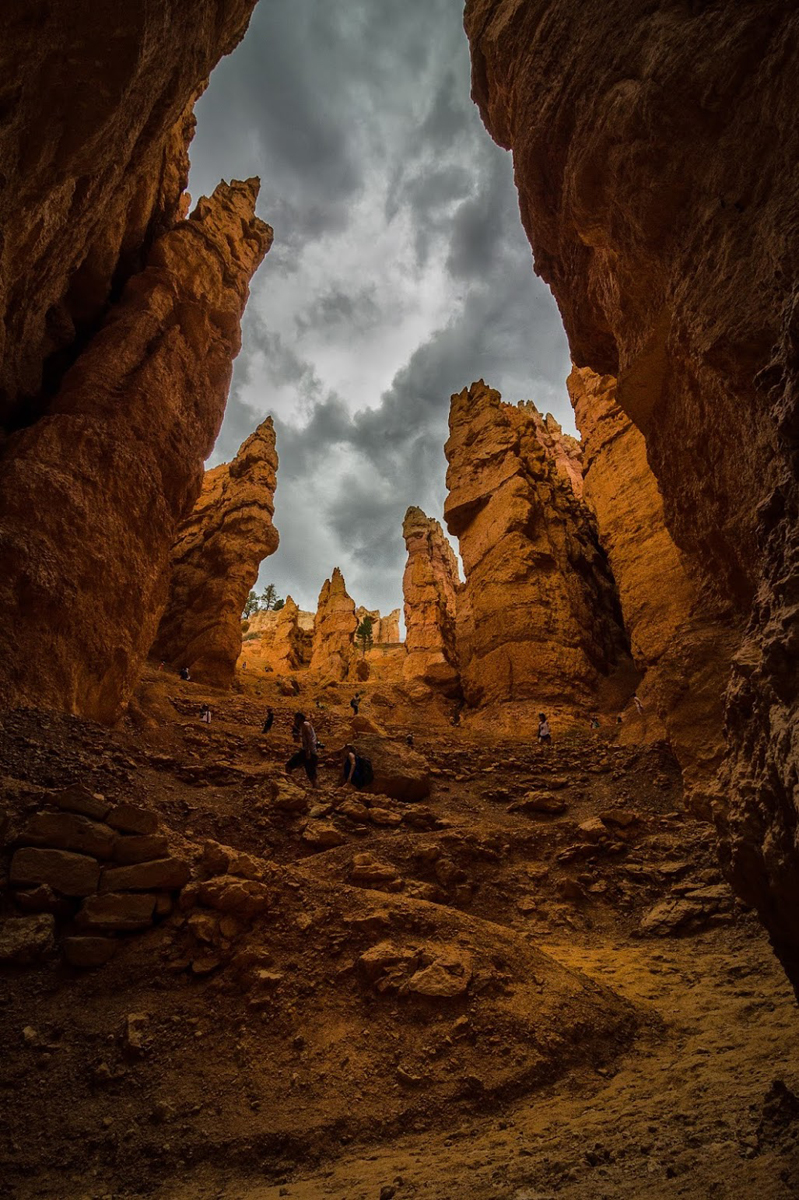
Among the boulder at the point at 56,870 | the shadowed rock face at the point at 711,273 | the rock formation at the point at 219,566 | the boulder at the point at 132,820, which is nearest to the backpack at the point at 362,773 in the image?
the boulder at the point at 132,820

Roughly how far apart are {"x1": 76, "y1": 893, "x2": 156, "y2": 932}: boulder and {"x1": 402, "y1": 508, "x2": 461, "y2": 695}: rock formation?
83.1ft

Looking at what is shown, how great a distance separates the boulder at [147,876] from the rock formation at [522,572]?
18095 millimetres

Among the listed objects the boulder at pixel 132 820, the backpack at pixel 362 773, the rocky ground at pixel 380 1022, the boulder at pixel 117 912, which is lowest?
the rocky ground at pixel 380 1022

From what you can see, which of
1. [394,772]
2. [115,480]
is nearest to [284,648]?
[115,480]

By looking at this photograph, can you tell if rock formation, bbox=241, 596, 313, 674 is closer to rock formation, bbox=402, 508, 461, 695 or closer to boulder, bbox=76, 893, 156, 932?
rock formation, bbox=402, 508, 461, 695

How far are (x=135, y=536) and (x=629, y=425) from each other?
20138 mm

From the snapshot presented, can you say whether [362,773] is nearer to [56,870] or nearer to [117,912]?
[117,912]

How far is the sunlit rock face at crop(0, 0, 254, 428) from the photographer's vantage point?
6.98m

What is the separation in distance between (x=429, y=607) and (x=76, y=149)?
123 feet

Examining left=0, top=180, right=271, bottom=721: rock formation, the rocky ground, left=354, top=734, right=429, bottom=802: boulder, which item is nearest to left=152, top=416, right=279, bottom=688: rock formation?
left=0, top=180, right=271, bottom=721: rock formation

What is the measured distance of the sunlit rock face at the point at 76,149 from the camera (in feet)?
22.9

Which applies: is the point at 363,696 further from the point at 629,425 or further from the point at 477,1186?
the point at 477,1186

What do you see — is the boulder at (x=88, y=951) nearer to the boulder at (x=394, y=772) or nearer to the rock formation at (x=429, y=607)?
the boulder at (x=394, y=772)

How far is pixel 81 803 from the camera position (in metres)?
6.01
